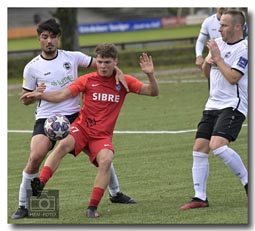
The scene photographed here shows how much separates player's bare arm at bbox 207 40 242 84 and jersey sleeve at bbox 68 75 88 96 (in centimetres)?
138

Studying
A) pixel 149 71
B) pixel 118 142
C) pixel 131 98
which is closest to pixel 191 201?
pixel 149 71

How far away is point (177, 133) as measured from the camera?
14578 millimetres

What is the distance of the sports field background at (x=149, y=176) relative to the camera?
868cm

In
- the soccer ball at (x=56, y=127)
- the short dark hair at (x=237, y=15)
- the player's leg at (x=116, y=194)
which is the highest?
the short dark hair at (x=237, y=15)

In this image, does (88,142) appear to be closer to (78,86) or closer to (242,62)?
(78,86)

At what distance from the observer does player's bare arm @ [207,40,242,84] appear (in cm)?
874

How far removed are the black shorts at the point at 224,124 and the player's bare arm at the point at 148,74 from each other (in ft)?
2.22

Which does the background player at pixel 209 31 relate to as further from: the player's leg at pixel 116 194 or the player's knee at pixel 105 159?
the player's knee at pixel 105 159

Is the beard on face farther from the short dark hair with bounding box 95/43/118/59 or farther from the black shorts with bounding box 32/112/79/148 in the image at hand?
the black shorts with bounding box 32/112/79/148

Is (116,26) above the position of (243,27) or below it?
above

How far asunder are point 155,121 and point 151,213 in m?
7.70

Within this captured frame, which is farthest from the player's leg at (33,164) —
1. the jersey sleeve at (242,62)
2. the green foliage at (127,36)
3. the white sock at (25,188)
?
the green foliage at (127,36)

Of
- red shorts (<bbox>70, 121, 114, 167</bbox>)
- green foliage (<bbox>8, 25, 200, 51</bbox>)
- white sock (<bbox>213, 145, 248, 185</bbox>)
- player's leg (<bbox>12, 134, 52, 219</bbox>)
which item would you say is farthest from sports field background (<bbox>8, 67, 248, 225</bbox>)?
green foliage (<bbox>8, 25, 200, 51</bbox>)
